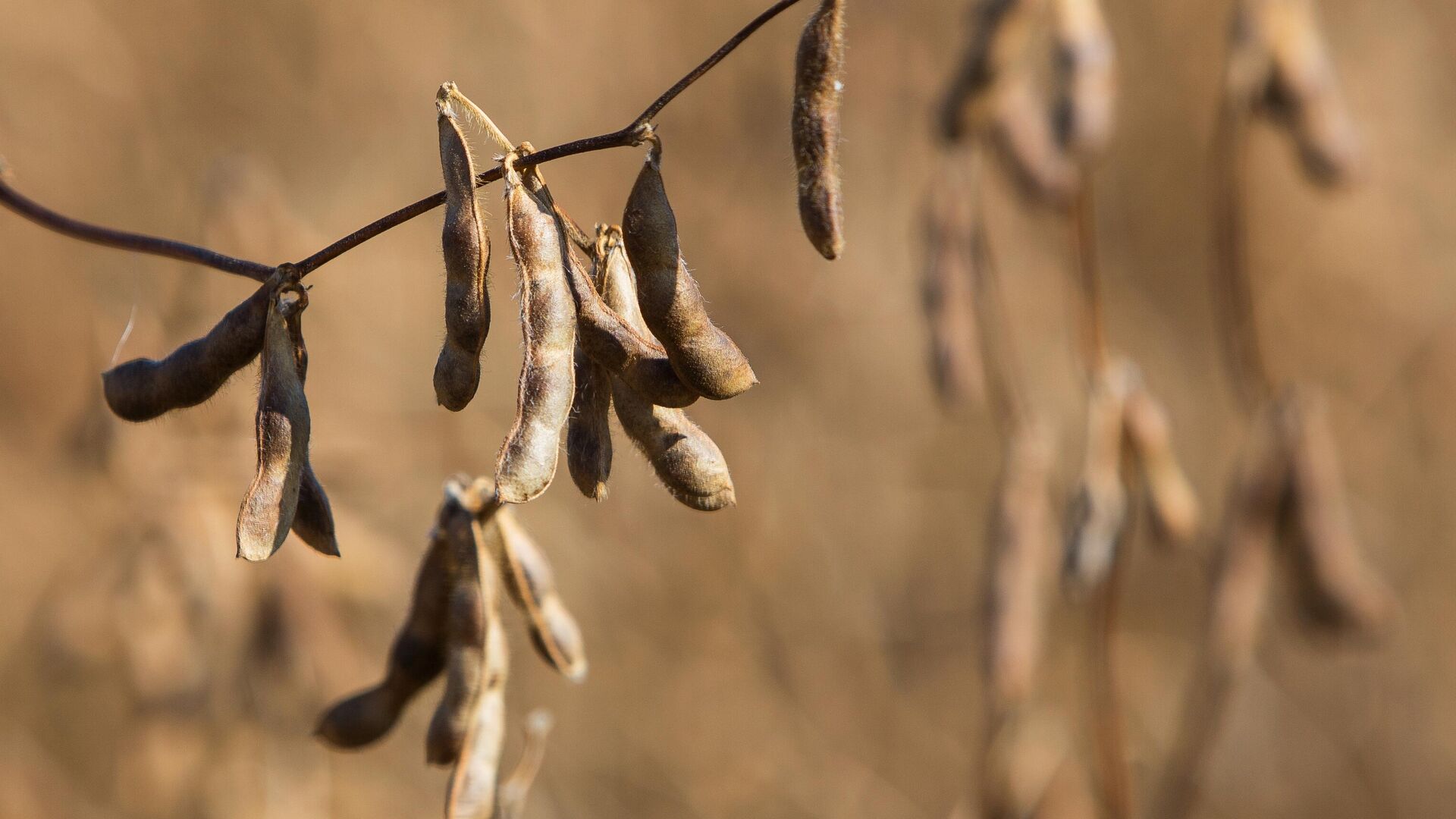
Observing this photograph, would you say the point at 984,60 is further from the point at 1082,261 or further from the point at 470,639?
the point at 470,639

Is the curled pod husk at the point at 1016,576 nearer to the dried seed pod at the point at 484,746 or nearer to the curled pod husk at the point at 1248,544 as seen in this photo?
the curled pod husk at the point at 1248,544

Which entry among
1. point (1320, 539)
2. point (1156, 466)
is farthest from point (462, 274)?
point (1320, 539)

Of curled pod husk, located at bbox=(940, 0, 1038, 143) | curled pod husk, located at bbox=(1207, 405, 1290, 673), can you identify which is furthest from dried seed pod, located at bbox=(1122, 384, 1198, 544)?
curled pod husk, located at bbox=(940, 0, 1038, 143)

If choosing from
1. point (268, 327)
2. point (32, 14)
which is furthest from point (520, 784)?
point (32, 14)

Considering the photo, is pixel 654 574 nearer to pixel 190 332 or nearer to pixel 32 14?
pixel 190 332

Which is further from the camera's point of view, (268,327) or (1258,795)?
(1258,795)

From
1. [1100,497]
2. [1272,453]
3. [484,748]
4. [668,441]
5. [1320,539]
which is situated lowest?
[1320,539]
